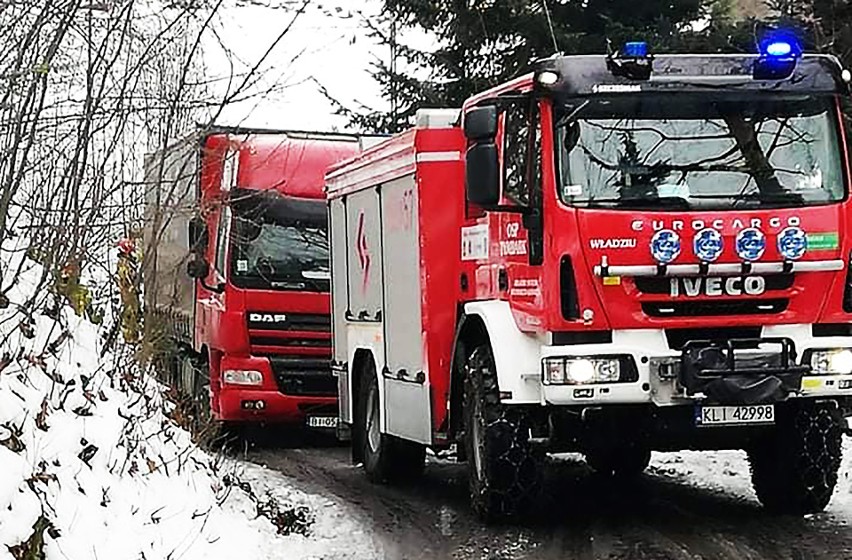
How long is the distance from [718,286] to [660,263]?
0.46 m

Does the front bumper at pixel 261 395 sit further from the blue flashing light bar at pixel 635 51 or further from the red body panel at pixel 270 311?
the blue flashing light bar at pixel 635 51

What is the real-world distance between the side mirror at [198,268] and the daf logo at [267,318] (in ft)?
2.95

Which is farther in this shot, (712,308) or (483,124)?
(483,124)

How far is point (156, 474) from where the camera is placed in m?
9.81

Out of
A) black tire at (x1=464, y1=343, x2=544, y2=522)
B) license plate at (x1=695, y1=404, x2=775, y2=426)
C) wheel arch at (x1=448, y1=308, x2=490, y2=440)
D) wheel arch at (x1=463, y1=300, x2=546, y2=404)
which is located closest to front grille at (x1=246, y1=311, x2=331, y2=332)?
wheel arch at (x1=448, y1=308, x2=490, y2=440)

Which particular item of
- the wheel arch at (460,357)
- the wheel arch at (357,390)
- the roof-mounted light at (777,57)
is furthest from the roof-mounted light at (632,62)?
the wheel arch at (357,390)

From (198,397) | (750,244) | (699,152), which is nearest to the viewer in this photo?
(750,244)

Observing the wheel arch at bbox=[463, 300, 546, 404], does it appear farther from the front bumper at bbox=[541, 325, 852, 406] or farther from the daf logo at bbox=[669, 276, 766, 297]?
the daf logo at bbox=[669, 276, 766, 297]

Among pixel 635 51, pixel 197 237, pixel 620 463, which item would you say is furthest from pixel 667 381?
pixel 197 237

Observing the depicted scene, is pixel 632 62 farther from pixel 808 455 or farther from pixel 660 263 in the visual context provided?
pixel 808 455

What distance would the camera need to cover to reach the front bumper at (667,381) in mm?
9523

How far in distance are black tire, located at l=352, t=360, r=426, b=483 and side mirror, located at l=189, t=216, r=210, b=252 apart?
2678 mm

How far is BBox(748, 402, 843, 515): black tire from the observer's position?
10742mm

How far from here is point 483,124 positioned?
Answer: 991cm
